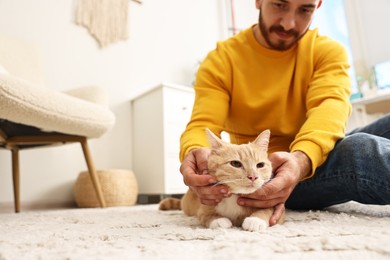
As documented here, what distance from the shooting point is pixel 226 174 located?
0.70 m

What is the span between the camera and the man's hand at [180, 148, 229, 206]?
690 millimetres

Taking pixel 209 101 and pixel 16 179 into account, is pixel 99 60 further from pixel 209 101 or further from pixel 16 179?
pixel 209 101

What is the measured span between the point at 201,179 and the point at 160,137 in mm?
1411

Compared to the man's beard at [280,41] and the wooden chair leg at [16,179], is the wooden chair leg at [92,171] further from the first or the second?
the man's beard at [280,41]

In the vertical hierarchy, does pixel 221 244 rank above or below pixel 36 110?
below

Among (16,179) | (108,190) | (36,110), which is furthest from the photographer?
(108,190)

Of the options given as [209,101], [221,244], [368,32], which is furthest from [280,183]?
[368,32]

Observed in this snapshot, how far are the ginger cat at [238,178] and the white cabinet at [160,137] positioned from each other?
4.16 ft

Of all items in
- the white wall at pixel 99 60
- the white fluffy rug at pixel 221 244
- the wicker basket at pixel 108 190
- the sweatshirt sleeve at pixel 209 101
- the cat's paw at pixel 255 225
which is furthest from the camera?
the white wall at pixel 99 60

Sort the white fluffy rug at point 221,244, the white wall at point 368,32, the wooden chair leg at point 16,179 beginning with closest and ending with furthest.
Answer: the white fluffy rug at point 221,244
the wooden chair leg at point 16,179
the white wall at point 368,32

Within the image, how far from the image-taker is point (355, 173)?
79cm

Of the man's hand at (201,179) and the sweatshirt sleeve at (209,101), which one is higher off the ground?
the sweatshirt sleeve at (209,101)

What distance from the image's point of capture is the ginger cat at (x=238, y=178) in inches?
26.8

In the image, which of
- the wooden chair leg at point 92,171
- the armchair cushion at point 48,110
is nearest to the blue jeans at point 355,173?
the armchair cushion at point 48,110
